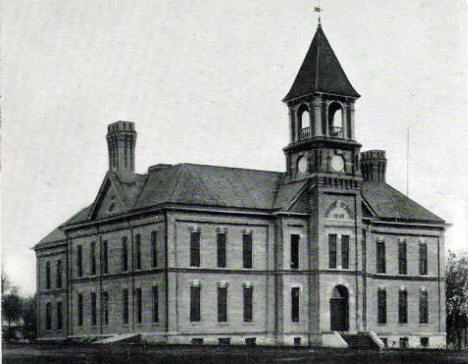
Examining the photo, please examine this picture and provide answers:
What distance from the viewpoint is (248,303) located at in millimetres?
54438

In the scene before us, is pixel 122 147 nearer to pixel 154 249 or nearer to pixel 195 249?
pixel 154 249

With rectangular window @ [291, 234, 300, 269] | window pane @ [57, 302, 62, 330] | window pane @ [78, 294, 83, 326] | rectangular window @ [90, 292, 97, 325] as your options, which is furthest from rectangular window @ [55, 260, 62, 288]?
rectangular window @ [291, 234, 300, 269]

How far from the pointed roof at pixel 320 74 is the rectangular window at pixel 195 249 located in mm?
10564

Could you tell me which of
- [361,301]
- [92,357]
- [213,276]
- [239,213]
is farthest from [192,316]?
[92,357]

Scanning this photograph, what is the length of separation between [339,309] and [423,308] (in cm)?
798

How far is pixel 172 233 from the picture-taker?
51719 millimetres

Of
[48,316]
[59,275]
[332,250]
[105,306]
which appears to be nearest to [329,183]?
[332,250]

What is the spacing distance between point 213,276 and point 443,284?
56.4 feet

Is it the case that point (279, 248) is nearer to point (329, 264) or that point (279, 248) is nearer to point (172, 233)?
point (329, 264)

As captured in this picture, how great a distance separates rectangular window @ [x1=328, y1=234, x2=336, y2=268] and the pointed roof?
8352 millimetres

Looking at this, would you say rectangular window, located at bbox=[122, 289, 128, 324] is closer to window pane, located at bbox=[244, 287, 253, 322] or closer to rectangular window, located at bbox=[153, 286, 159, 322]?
rectangular window, located at bbox=[153, 286, 159, 322]

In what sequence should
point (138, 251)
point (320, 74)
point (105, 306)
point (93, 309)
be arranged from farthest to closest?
point (93, 309) < point (105, 306) < point (320, 74) < point (138, 251)

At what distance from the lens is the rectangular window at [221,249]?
5347 cm

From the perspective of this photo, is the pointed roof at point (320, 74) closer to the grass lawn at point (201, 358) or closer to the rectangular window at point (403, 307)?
the rectangular window at point (403, 307)
